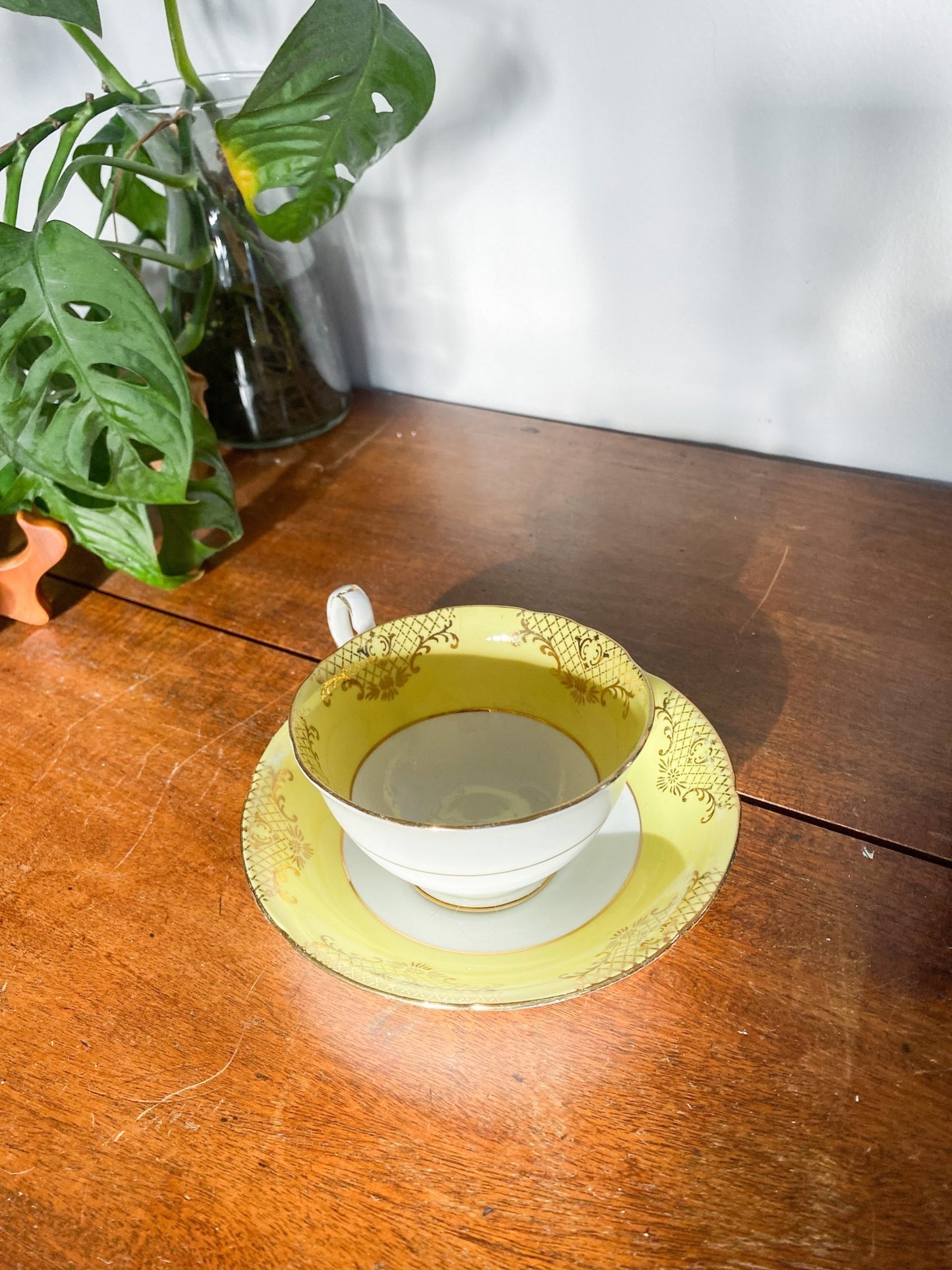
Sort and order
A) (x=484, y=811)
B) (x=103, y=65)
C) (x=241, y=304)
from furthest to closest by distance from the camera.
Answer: (x=241, y=304), (x=103, y=65), (x=484, y=811)

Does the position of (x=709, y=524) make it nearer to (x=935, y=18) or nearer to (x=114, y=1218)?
(x=935, y=18)

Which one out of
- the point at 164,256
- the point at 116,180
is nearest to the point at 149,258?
the point at 164,256

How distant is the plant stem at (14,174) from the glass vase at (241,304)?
91mm

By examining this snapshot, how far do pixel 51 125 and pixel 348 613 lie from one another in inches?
15.5

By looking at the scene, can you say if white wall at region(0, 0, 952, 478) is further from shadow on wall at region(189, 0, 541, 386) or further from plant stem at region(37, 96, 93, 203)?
plant stem at region(37, 96, 93, 203)

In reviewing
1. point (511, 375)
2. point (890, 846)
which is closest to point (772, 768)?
point (890, 846)

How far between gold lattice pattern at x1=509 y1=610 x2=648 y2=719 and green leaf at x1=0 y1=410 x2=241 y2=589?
26 centimetres

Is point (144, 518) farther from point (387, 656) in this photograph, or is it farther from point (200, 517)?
point (387, 656)

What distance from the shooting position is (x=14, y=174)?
61cm

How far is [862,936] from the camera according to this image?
45 cm

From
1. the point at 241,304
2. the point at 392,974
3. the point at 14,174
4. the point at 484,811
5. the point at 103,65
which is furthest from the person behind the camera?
the point at 241,304

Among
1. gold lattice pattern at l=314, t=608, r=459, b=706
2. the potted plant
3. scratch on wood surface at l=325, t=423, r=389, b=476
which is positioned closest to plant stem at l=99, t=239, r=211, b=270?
the potted plant

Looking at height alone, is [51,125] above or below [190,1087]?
above

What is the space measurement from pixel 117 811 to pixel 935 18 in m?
0.70
